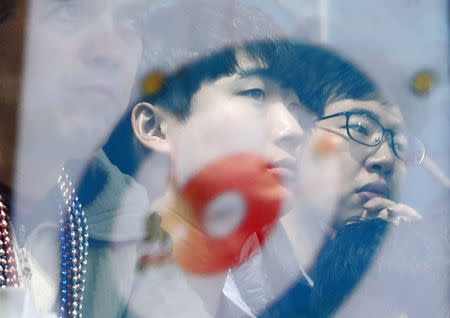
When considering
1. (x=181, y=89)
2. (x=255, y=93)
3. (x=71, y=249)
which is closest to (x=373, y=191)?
(x=255, y=93)

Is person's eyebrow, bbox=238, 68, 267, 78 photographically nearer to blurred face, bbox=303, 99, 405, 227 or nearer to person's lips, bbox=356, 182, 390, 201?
blurred face, bbox=303, 99, 405, 227

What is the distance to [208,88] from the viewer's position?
36.5 inches

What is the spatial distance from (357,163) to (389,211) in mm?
101

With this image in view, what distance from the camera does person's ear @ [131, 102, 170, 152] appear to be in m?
0.92

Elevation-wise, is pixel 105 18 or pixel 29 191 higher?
pixel 105 18

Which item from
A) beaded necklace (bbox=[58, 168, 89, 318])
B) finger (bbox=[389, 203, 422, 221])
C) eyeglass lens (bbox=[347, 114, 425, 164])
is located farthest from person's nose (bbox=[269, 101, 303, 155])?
beaded necklace (bbox=[58, 168, 89, 318])

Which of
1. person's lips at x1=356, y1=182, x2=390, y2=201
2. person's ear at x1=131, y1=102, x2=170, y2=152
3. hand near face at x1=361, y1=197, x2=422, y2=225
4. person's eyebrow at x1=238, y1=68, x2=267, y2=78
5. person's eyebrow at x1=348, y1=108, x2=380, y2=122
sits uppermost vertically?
person's eyebrow at x1=238, y1=68, x2=267, y2=78

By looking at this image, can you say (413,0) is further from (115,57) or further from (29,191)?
(29,191)

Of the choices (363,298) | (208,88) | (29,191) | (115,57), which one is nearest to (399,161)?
(363,298)

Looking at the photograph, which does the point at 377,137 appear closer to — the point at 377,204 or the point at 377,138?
the point at 377,138

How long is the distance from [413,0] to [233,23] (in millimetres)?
337

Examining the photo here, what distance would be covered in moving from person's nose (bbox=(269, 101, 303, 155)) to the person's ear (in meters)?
0.18

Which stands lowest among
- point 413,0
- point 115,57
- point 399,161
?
point 399,161

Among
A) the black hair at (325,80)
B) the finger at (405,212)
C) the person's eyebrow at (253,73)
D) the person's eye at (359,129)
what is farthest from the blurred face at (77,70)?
the finger at (405,212)
